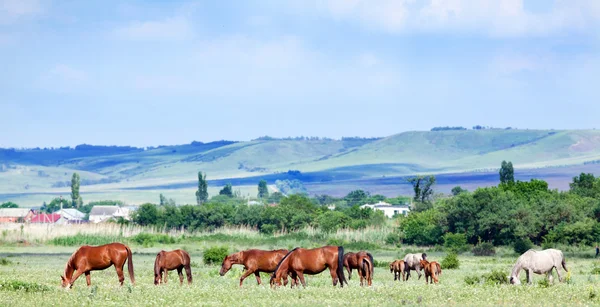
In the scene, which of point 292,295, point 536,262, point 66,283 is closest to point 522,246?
point 536,262

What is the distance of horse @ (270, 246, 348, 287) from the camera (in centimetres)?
2989

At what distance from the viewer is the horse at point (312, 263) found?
1177 inches

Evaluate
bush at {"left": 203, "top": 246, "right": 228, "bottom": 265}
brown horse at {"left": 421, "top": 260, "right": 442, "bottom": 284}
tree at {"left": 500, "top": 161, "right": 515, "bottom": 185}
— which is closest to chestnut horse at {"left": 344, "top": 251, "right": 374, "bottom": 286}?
brown horse at {"left": 421, "top": 260, "right": 442, "bottom": 284}

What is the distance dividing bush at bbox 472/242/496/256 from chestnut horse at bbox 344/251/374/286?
112 ft

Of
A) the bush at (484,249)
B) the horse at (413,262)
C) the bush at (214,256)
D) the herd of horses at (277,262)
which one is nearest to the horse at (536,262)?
the herd of horses at (277,262)

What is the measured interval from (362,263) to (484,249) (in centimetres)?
3671

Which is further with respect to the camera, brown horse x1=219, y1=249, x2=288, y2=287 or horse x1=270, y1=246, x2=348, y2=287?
brown horse x1=219, y1=249, x2=288, y2=287

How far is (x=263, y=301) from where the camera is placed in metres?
25.1

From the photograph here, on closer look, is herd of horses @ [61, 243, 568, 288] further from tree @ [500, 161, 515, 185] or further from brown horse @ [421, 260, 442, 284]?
tree @ [500, 161, 515, 185]

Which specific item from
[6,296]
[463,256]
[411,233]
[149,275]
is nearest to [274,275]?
[6,296]

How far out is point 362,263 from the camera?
1292 inches

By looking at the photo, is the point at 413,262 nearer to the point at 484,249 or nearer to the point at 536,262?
the point at 536,262

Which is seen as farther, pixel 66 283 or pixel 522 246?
pixel 522 246

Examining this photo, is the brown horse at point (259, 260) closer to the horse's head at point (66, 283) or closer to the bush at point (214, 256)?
the horse's head at point (66, 283)
